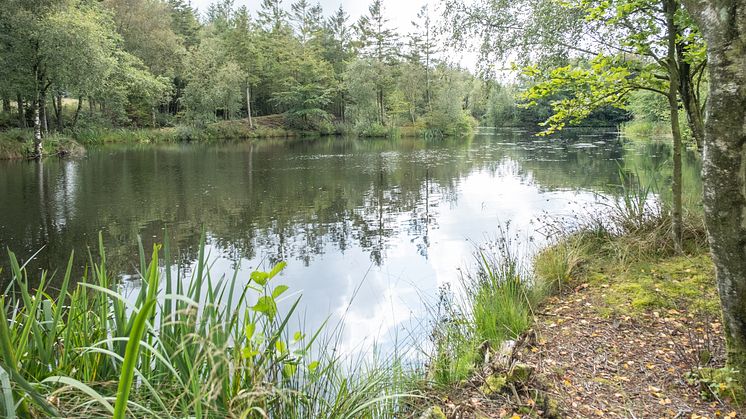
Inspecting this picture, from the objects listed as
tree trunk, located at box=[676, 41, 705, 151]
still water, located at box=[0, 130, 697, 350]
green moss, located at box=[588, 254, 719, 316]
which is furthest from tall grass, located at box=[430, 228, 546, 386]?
tree trunk, located at box=[676, 41, 705, 151]

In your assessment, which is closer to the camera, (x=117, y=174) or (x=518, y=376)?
(x=518, y=376)

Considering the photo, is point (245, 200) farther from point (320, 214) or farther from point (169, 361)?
point (169, 361)

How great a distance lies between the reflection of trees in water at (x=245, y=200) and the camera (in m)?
8.02

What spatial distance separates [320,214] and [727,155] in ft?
29.2

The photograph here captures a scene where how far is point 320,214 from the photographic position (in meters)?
10.6

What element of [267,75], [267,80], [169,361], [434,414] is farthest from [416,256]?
[267,80]

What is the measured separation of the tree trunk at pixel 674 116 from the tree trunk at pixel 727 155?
2.90 m

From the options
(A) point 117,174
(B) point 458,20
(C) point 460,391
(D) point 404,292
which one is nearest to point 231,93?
(A) point 117,174

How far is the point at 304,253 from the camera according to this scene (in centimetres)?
755

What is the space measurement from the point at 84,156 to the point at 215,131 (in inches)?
672

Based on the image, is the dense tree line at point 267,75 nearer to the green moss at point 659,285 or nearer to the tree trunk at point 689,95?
the tree trunk at point 689,95

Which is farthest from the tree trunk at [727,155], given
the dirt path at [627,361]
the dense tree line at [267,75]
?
the dense tree line at [267,75]

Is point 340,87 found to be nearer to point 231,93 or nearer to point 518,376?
point 231,93

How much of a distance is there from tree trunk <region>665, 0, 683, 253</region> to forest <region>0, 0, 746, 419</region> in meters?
0.04
